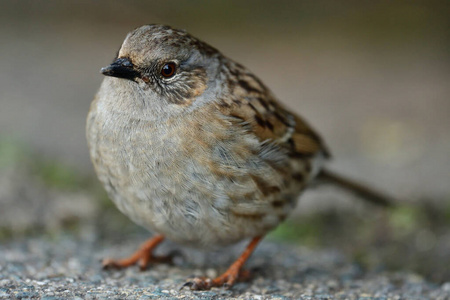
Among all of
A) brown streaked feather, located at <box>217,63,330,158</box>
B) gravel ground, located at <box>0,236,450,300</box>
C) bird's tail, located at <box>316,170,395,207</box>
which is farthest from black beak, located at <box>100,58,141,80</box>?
bird's tail, located at <box>316,170,395,207</box>

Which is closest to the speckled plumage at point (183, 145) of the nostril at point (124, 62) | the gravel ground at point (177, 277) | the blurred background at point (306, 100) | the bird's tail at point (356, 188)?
the nostril at point (124, 62)

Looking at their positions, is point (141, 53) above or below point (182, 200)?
above

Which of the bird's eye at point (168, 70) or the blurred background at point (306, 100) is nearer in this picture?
the bird's eye at point (168, 70)

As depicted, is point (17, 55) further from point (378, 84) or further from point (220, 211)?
point (220, 211)

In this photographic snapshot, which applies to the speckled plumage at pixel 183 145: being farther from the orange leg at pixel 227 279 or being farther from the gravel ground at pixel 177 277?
the gravel ground at pixel 177 277

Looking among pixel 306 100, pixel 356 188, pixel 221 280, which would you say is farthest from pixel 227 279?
pixel 306 100

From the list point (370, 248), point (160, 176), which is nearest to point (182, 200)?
point (160, 176)
